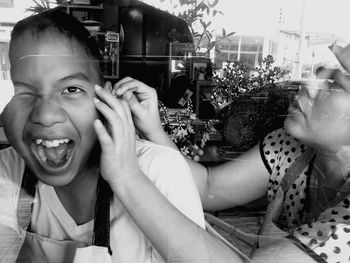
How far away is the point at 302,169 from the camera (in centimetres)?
140

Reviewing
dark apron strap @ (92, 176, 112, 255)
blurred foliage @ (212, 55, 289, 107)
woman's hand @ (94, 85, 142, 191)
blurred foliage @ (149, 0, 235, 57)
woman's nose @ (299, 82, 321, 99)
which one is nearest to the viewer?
woman's hand @ (94, 85, 142, 191)

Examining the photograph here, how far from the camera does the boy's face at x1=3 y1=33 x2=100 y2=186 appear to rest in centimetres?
80

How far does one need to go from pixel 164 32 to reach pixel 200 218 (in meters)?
0.51

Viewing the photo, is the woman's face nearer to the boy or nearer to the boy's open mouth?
the boy

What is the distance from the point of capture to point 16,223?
38.9 inches

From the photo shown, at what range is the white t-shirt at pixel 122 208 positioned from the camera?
884mm

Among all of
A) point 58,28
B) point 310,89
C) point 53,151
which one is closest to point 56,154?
point 53,151

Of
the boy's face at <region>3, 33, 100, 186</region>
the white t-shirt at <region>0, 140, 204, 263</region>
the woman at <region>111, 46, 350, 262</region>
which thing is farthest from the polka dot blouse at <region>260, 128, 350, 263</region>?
the boy's face at <region>3, 33, 100, 186</region>

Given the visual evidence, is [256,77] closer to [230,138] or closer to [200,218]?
[230,138]

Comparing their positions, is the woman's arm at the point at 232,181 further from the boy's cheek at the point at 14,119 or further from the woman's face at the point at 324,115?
the boy's cheek at the point at 14,119

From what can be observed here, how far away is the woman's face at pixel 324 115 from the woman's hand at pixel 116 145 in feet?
2.24

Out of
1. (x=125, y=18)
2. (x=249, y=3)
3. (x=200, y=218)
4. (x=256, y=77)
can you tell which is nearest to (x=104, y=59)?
(x=125, y=18)

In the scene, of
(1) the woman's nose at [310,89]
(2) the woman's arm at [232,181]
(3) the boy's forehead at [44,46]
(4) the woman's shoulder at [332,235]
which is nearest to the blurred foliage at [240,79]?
(1) the woman's nose at [310,89]

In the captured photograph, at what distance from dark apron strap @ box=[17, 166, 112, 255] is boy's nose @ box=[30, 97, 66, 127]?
15 centimetres
